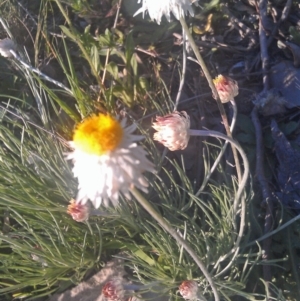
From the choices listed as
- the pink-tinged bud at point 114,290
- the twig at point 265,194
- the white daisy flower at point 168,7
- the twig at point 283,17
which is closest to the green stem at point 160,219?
the pink-tinged bud at point 114,290

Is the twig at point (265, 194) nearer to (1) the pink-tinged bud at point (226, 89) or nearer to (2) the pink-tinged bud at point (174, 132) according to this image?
(1) the pink-tinged bud at point (226, 89)

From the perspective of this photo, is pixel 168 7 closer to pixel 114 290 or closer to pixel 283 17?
pixel 114 290

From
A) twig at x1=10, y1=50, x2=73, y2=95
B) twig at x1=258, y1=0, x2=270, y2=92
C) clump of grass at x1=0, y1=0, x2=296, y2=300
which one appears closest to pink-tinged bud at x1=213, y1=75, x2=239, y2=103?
clump of grass at x1=0, y1=0, x2=296, y2=300

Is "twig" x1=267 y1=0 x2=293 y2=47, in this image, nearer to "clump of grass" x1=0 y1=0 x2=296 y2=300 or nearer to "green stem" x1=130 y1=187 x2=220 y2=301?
"clump of grass" x1=0 y1=0 x2=296 y2=300

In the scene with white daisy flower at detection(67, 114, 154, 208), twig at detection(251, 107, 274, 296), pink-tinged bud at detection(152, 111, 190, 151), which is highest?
white daisy flower at detection(67, 114, 154, 208)

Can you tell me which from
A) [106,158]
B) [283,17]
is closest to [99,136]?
[106,158]

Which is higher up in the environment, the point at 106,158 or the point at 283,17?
the point at 106,158

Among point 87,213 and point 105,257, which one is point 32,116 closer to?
point 105,257

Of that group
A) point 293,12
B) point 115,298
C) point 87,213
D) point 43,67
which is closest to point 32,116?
point 43,67

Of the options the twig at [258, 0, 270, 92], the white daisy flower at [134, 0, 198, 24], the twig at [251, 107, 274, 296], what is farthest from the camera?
the twig at [258, 0, 270, 92]
